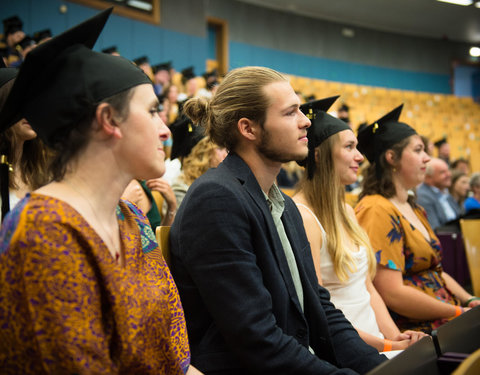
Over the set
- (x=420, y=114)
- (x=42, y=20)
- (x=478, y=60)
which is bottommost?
(x=420, y=114)

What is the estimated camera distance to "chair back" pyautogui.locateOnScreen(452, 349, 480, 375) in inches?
34.0

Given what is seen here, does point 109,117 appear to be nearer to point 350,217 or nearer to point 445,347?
point 445,347

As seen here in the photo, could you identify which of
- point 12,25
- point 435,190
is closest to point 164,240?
point 435,190

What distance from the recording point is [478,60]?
15.5 meters

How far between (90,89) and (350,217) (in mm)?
1606

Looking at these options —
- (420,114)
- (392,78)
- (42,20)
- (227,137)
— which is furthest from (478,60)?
(227,137)

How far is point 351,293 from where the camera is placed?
211cm

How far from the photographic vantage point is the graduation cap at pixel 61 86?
1028 millimetres

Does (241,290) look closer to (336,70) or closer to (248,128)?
(248,128)

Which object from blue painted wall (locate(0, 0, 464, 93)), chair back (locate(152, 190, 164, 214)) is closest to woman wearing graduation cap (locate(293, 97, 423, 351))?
chair back (locate(152, 190, 164, 214))

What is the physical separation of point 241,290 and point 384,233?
54.1 inches

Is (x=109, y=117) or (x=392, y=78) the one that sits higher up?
(x=109, y=117)

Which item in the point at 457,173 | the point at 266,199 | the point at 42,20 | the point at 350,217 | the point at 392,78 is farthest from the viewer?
the point at 392,78

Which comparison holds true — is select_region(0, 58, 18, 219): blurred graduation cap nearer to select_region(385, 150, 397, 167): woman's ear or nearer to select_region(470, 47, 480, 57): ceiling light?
select_region(385, 150, 397, 167): woman's ear
